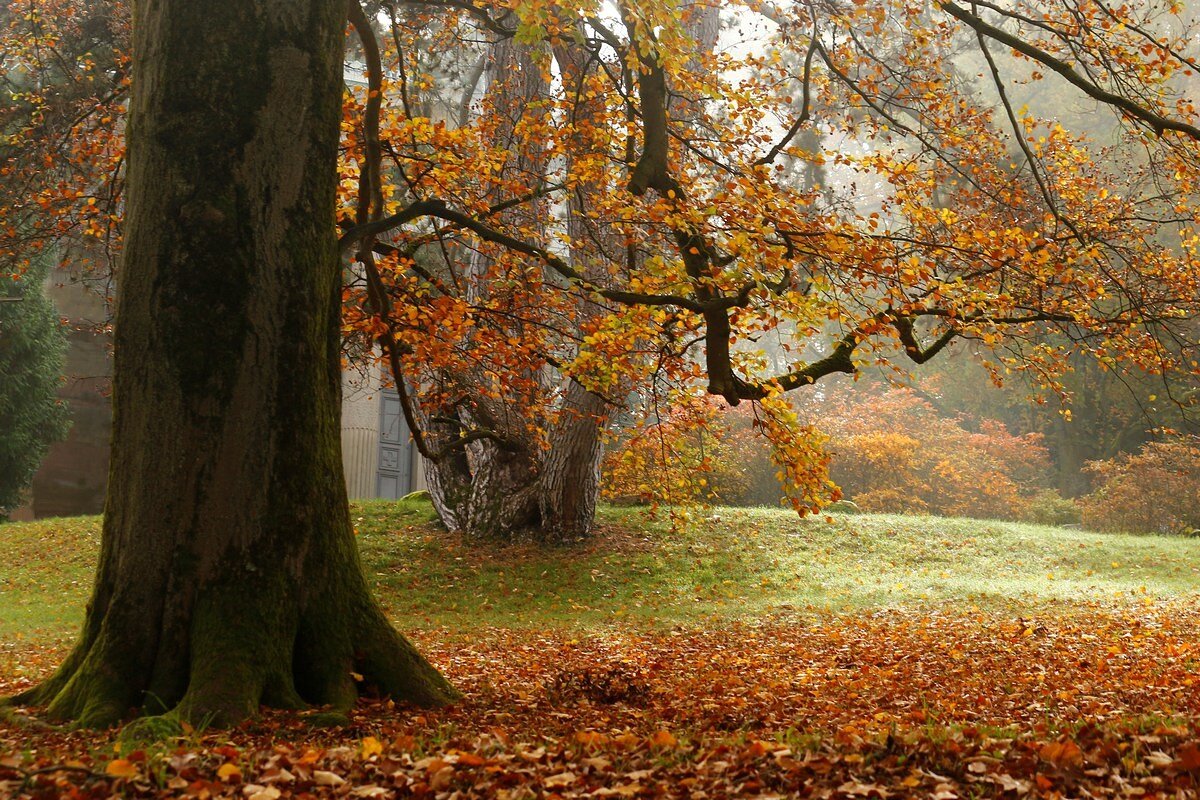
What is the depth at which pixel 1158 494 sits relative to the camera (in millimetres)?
19922

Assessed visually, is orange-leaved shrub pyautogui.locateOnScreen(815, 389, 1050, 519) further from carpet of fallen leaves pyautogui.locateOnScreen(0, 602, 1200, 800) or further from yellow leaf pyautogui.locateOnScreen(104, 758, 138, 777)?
yellow leaf pyautogui.locateOnScreen(104, 758, 138, 777)

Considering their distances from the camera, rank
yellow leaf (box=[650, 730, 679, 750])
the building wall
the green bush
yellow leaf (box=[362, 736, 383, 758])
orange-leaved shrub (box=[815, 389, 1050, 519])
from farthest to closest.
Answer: the green bush → orange-leaved shrub (box=[815, 389, 1050, 519]) → the building wall → yellow leaf (box=[650, 730, 679, 750]) → yellow leaf (box=[362, 736, 383, 758])

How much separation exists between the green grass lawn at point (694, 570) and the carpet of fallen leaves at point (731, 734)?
9.68 feet

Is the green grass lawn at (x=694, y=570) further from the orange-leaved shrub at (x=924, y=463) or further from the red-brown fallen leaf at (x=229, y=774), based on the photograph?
the red-brown fallen leaf at (x=229, y=774)

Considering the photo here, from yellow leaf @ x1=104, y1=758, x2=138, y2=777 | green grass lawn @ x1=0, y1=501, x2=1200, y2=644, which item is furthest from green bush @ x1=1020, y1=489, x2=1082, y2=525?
yellow leaf @ x1=104, y1=758, x2=138, y2=777

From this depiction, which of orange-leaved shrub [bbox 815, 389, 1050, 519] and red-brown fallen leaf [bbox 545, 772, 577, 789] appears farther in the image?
orange-leaved shrub [bbox 815, 389, 1050, 519]

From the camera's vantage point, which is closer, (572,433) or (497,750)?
(497,750)

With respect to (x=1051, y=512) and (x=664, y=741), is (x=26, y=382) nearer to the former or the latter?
(x=664, y=741)

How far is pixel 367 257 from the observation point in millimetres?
6453

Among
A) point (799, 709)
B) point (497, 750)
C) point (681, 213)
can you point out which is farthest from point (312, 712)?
point (681, 213)

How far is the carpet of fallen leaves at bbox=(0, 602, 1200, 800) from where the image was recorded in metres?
3.01

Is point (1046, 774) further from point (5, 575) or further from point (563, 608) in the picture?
point (5, 575)

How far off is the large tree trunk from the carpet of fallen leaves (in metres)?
0.33

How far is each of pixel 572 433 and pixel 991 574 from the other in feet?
21.9
